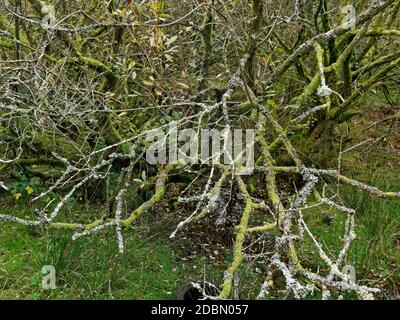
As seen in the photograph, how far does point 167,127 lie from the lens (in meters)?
4.04

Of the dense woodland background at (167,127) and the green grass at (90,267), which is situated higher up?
the dense woodland background at (167,127)

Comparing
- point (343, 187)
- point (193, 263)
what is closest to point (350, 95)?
point (343, 187)

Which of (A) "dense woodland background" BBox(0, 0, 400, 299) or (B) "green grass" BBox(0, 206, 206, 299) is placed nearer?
(A) "dense woodland background" BBox(0, 0, 400, 299)

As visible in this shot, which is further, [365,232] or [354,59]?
[354,59]

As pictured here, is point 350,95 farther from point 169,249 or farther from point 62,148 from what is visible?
point 62,148

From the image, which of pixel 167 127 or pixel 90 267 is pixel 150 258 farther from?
pixel 167 127

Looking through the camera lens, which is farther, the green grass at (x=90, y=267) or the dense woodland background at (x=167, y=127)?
the green grass at (x=90, y=267)

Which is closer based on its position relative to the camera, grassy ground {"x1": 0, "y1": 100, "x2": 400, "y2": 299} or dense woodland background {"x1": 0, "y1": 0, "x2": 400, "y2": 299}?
dense woodland background {"x1": 0, "y1": 0, "x2": 400, "y2": 299}

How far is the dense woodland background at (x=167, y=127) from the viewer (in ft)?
12.0

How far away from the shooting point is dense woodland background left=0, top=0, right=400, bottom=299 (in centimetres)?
365

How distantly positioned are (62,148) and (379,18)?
311 cm

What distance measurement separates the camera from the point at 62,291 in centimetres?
379

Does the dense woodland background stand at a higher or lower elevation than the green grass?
higher

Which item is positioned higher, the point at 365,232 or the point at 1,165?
the point at 1,165
